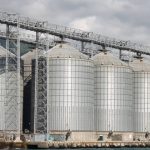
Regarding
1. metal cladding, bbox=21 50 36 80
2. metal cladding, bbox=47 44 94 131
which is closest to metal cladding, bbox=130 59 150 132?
metal cladding, bbox=47 44 94 131

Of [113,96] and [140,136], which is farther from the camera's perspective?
[140,136]

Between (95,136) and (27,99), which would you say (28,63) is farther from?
(95,136)

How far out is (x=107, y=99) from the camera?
570ft

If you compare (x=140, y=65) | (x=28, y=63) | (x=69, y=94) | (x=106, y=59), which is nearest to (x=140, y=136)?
(x=140, y=65)

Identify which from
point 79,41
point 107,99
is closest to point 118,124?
point 107,99

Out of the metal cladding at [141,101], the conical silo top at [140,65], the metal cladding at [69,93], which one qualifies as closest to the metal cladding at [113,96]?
the metal cladding at [69,93]

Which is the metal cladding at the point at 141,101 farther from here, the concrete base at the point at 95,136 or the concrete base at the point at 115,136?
the concrete base at the point at 115,136

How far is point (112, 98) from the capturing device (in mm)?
173625

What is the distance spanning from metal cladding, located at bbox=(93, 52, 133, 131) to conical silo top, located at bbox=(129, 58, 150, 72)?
12.1m

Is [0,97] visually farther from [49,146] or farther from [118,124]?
[118,124]

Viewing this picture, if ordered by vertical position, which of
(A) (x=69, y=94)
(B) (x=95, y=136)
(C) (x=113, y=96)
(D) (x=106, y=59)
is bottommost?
(B) (x=95, y=136)

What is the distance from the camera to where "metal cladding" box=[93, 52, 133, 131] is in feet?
566

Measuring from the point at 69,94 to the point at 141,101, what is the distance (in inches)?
1409

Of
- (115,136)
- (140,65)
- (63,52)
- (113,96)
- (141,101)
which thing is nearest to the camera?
(63,52)
